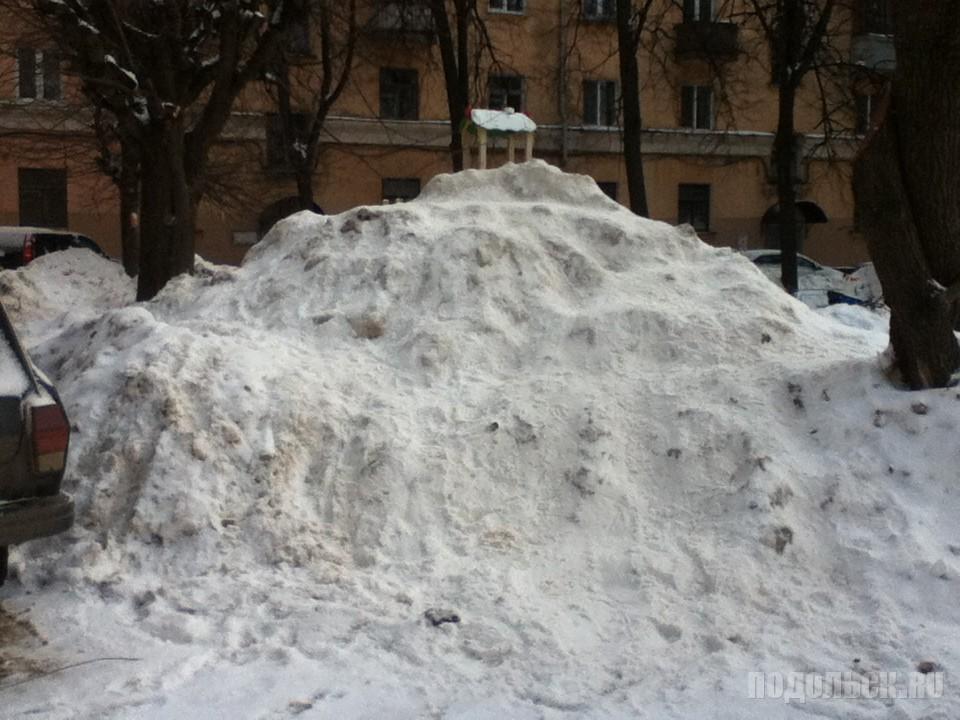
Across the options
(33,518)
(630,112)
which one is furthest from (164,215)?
(630,112)

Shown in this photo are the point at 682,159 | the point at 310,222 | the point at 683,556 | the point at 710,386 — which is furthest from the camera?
the point at 682,159

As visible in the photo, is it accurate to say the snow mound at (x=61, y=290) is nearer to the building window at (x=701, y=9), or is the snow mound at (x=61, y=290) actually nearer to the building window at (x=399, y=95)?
the building window at (x=399, y=95)

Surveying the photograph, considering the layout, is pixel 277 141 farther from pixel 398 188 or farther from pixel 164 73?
pixel 164 73

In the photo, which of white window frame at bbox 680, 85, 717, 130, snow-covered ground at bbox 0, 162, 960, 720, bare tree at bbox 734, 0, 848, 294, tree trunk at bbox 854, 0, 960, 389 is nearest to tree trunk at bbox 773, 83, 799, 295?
bare tree at bbox 734, 0, 848, 294

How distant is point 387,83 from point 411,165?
7.69 feet

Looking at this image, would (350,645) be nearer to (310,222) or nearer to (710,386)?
(710,386)

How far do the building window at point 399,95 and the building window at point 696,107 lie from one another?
7.97m

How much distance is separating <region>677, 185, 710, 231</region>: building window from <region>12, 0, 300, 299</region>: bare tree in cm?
2081

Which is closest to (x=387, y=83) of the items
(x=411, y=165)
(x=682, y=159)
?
(x=411, y=165)

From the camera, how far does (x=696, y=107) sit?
30.4 meters

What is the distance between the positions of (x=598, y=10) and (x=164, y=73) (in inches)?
800

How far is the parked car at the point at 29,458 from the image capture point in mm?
4047

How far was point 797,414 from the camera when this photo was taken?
594 cm

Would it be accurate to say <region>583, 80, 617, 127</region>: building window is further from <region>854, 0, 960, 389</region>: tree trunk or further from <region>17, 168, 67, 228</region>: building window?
<region>854, 0, 960, 389</region>: tree trunk
